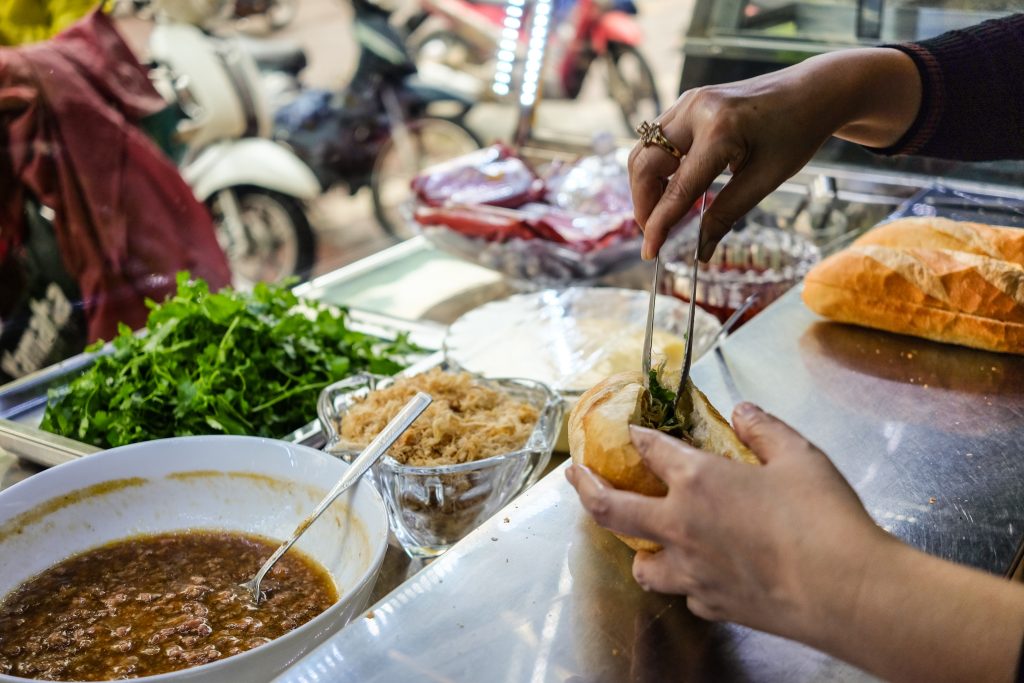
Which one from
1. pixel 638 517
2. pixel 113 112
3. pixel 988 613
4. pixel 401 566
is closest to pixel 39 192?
pixel 113 112

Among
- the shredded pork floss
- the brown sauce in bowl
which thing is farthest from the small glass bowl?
the brown sauce in bowl

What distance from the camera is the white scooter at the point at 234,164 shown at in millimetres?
4832

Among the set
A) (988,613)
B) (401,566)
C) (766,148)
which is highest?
(766,148)

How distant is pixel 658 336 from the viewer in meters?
1.79

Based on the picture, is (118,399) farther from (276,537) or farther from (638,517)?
(638,517)

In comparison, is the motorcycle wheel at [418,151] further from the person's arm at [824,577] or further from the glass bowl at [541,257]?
the person's arm at [824,577]

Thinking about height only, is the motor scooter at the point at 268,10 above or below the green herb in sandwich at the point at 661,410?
above

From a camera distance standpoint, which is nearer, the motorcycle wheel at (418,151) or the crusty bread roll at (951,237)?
the crusty bread roll at (951,237)

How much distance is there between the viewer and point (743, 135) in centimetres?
129

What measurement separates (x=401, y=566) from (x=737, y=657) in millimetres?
569

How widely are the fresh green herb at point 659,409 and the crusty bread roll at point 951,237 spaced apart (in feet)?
2.72

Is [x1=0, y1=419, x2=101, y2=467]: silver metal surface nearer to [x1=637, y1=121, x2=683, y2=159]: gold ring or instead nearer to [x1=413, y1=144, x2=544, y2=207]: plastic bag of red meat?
[x1=637, y1=121, x2=683, y2=159]: gold ring

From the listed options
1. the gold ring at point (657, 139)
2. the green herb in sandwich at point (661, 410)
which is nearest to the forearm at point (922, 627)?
the green herb in sandwich at point (661, 410)

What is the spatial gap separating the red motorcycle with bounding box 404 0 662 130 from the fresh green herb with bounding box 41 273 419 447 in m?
6.07
